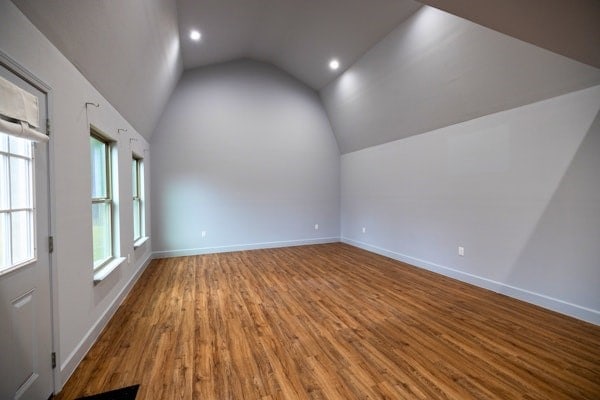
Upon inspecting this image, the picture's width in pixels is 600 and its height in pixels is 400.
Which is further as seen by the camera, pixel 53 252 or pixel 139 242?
pixel 139 242

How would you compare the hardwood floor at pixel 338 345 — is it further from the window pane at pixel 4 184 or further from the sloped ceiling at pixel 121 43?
the sloped ceiling at pixel 121 43

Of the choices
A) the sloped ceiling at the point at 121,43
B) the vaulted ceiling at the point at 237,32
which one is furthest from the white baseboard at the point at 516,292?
the sloped ceiling at the point at 121,43

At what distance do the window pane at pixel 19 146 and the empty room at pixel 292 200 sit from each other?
0.01 m

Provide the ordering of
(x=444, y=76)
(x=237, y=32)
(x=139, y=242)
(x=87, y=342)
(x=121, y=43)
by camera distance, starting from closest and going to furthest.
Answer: (x=87, y=342) → (x=121, y=43) → (x=444, y=76) → (x=139, y=242) → (x=237, y=32)

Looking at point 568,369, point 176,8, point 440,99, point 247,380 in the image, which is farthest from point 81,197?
point 440,99

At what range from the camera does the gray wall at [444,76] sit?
2.82m

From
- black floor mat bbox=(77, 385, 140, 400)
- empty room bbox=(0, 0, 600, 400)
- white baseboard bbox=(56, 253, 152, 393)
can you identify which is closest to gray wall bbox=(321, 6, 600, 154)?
empty room bbox=(0, 0, 600, 400)

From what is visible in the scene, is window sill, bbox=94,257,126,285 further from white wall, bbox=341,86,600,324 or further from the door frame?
white wall, bbox=341,86,600,324

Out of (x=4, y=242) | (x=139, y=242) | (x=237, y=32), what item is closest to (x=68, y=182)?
(x=4, y=242)

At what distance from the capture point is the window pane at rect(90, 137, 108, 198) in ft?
9.25

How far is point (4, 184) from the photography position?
1372 millimetres

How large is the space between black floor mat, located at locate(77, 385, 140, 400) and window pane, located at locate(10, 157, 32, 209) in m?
1.25

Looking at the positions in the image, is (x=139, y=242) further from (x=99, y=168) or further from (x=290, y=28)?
(x=290, y=28)

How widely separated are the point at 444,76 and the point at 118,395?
463cm
